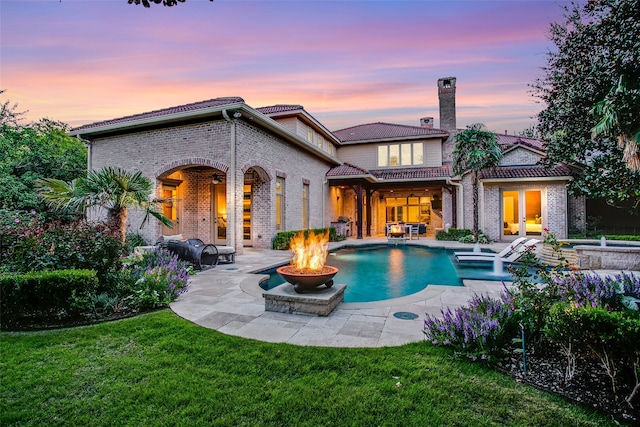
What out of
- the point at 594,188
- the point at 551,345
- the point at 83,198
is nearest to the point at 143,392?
the point at 551,345

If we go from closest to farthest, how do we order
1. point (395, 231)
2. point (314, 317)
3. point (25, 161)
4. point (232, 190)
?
point (314, 317) → point (232, 190) → point (25, 161) → point (395, 231)

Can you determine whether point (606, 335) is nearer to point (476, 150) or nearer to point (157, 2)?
point (157, 2)

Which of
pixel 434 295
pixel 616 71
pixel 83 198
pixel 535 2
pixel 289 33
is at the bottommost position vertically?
pixel 434 295

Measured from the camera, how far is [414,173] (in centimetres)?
1888

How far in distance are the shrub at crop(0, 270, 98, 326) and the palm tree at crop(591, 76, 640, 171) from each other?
10.8 metres

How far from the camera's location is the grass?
222 centimetres

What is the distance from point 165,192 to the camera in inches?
484

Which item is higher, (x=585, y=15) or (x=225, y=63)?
(x=585, y=15)

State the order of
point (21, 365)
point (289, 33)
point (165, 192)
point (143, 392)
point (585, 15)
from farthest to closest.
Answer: point (165, 192)
point (585, 15)
point (289, 33)
point (21, 365)
point (143, 392)

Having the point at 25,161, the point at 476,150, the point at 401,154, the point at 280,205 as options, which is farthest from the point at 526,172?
the point at 25,161

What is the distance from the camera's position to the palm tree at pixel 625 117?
279 inches

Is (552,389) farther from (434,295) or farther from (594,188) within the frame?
→ (594,188)

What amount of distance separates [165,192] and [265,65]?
242 inches

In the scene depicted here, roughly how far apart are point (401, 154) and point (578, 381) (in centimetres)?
1906
